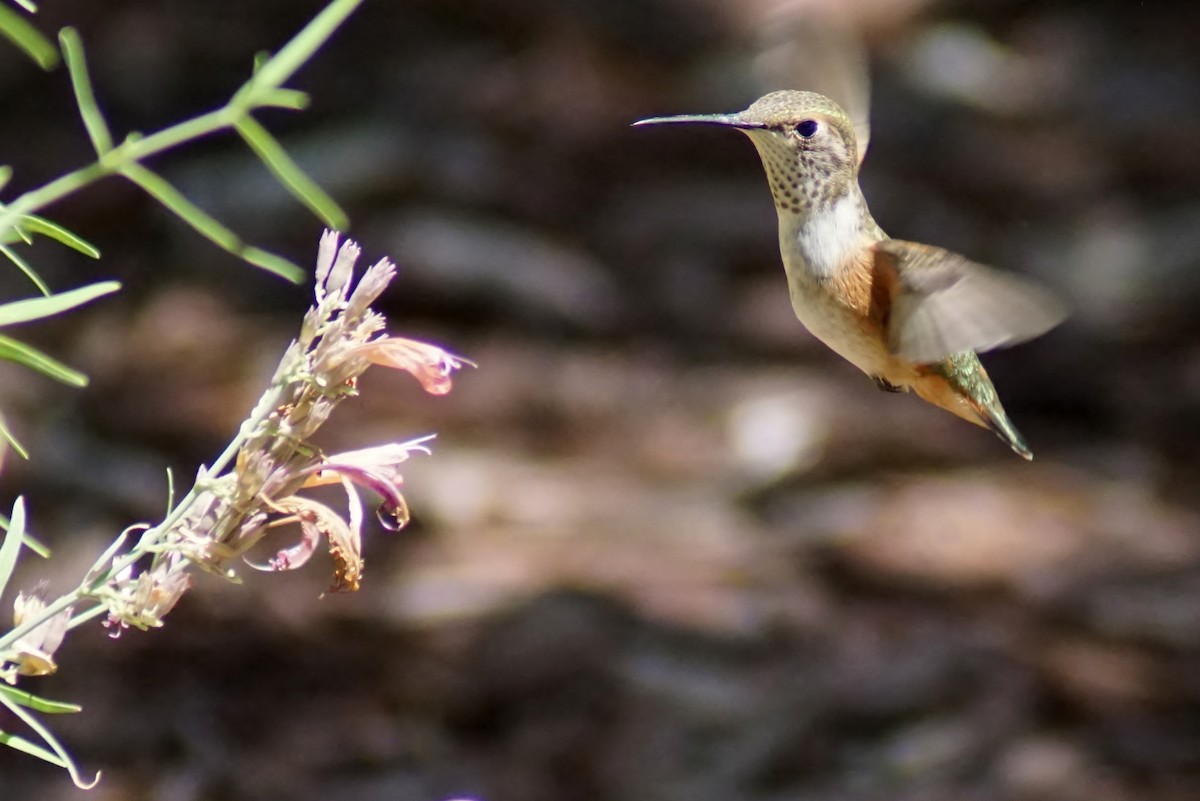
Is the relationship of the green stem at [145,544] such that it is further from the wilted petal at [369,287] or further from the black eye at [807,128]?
the black eye at [807,128]

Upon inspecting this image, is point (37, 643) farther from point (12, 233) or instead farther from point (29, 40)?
point (29, 40)

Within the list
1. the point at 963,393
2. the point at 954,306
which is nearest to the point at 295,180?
the point at 954,306

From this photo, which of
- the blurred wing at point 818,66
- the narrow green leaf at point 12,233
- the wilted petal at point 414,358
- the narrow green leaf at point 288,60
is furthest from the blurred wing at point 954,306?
the narrow green leaf at point 12,233

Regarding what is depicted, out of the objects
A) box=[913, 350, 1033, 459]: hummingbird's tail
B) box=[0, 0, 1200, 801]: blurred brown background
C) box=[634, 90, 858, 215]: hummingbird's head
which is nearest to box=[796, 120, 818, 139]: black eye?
box=[634, 90, 858, 215]: hummingbird's head

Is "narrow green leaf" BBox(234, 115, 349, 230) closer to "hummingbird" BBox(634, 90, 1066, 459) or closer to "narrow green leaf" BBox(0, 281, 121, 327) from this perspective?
"narrow green leaf" BBox(0, 281, 121, 327)

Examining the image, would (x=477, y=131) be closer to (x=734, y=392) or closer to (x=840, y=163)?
(x=734, y=392)

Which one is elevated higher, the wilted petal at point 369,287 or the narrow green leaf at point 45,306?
the narrow green leaf at point 45,306
